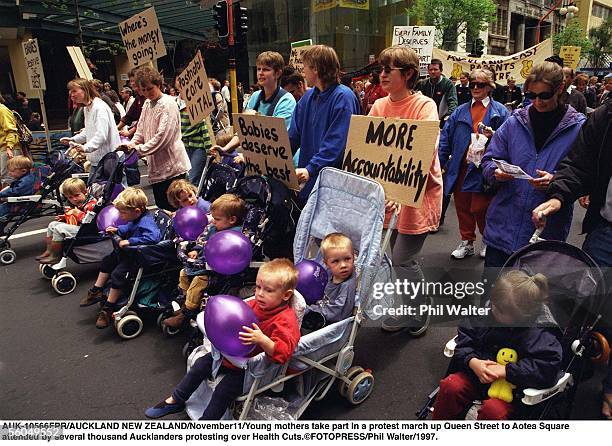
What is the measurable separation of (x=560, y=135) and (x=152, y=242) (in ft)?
9.59

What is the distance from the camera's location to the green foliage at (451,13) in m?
29.3

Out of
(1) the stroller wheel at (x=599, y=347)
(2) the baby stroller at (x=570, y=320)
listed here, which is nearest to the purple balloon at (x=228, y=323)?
(2) the baby stroller at (x=570, y=320)

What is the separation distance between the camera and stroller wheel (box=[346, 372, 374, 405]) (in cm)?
269

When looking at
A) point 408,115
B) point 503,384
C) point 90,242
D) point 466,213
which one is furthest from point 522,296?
point 90,242

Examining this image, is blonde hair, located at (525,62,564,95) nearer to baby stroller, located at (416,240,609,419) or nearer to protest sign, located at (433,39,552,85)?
baby stroller, located at (416,240,609,419)

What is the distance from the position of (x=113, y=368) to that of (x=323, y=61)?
2607 millimetres

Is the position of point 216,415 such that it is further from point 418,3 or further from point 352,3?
point 418,3

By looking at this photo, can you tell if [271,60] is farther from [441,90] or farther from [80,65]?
[80,65]

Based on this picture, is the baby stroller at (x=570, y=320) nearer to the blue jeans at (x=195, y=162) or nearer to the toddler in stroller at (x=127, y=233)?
the toddler in stroller at (x=127, y=233)

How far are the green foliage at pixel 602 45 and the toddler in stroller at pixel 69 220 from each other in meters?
55.5

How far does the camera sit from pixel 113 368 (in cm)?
325

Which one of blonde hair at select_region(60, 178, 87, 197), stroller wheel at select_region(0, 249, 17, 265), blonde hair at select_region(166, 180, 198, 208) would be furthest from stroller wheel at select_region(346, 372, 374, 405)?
stroller wheel at select_region(0, 249, 17, 265)

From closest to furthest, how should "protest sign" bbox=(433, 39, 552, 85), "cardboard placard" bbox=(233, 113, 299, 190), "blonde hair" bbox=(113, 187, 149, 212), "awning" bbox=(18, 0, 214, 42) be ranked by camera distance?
"cardboard placard" bbox=(233, 113, 299, 190) < "blonde hair" bbox=(113, 187, 149, 212) < "protest sign" bbox=(433, 39, 552, 85) < "awning" bbox=(18, 0, 214, 42)

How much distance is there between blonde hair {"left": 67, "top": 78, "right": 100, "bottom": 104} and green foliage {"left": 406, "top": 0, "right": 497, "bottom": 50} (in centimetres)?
2860
